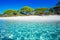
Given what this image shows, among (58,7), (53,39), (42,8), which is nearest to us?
(53,39)

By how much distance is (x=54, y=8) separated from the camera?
31.5 meters

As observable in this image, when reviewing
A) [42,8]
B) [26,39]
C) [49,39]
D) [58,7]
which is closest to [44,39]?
[49,39]

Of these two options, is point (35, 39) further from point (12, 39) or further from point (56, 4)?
point (56, 4)

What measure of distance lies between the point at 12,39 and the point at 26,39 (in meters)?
0.65

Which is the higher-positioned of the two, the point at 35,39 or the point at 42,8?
the point at 42,8

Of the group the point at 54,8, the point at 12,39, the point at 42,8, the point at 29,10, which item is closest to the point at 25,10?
the point at 29,10

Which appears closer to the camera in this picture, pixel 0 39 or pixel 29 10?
pixel 0 39

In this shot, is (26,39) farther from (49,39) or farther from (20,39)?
(49,39)

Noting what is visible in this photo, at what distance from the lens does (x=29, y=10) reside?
34.9 meters

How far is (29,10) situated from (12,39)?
29633mm

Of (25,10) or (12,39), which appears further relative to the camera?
(25,10)

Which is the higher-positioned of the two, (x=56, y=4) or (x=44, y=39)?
(x=56, y=4)

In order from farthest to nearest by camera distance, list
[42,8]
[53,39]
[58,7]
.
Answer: [42,8] → [58,7] → [53,39]

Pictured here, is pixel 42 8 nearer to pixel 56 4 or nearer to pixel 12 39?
pixel 56 4
